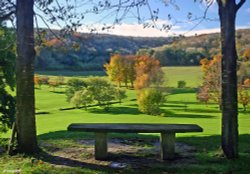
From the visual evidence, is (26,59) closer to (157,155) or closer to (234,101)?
(157,155)

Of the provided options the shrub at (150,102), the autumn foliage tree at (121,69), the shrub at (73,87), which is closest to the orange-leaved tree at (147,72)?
the autumn foliage tree at (121,69)

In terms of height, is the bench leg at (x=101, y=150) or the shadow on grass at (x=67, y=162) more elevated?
the bench leg at (x=101, y=150)

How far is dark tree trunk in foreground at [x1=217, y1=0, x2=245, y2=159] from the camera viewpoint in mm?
8438

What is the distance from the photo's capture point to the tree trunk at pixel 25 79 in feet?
30.0

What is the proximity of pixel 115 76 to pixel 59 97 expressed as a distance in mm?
17143

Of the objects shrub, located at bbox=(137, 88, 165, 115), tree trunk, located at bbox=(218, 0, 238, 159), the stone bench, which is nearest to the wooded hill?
tree trunk, located at bbox=(218, 0, 238, 159)

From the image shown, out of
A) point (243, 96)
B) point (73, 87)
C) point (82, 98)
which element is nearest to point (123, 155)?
point (243, 96)

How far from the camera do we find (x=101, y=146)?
8.95m

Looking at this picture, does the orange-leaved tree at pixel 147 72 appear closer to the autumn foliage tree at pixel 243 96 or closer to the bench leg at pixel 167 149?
the autumn foliage tree at pixel 243 96

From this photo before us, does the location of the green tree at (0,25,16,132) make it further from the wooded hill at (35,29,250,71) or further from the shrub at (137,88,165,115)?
the shrub at (137,88,165,115)

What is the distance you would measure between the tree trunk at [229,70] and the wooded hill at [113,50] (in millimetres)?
908

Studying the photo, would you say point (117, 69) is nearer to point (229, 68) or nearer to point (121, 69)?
point (121, 69)

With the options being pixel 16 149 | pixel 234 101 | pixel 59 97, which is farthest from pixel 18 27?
pixel 59 97

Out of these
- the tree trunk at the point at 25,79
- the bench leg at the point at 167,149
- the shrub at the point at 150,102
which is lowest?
the shrub at the point at 150,102
